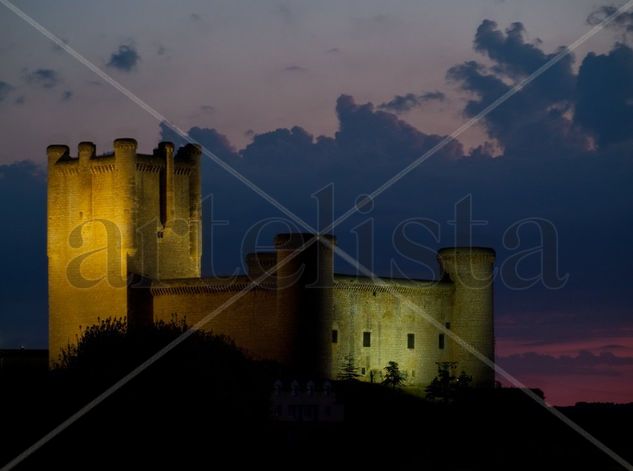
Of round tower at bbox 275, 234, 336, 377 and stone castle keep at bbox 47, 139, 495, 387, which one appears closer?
round tower at bbox 275, 234, 336, 377

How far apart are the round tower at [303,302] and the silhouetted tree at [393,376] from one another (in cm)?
396

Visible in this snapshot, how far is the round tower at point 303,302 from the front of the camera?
65.1 meters

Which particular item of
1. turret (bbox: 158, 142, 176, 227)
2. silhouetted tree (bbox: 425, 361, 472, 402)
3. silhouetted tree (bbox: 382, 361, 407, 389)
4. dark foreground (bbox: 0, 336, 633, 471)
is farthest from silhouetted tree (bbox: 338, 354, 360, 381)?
turret (bbox: 158, 142, 176, 227)

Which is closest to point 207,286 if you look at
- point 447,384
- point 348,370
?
point 348,370

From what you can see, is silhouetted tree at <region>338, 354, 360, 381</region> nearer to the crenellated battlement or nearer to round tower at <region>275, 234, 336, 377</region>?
round tower at <region>275, 234, 336, 377</region>

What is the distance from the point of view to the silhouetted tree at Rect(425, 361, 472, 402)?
69250 mm

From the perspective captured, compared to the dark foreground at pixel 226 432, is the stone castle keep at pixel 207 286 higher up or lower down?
higher up

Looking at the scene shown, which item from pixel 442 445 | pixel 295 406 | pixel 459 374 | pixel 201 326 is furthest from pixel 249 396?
pixel 459 374

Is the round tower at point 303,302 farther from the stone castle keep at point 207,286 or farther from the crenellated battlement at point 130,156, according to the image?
the crenellated battlement at point 130,156

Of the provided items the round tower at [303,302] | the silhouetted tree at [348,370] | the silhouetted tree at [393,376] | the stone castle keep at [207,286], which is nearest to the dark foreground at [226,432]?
the round tower at [303,302]

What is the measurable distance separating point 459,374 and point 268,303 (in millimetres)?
10030

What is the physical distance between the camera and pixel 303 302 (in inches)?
2566

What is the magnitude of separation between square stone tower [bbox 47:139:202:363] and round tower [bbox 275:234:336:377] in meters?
7.97

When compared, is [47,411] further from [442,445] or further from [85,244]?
[85,244]
